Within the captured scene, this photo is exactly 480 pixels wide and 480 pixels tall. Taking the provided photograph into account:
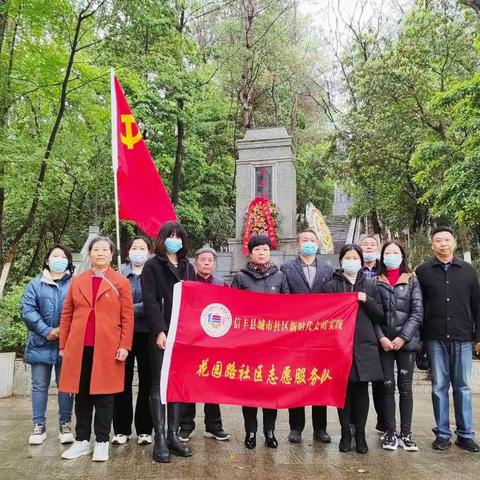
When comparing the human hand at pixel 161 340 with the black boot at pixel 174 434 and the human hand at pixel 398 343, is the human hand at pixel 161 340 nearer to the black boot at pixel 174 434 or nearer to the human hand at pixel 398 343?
the black boot at pixel 174 434

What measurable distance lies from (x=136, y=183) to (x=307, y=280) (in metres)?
2.50

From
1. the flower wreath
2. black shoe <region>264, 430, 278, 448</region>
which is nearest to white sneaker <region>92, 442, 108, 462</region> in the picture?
black shoe <region>264, 430, 278, 448</region>

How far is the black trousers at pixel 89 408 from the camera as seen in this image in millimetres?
3809

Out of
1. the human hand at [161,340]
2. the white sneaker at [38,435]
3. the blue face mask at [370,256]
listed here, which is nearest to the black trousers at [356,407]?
the blue face mask at [370,256]

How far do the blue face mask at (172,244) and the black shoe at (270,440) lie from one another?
1.80 metres

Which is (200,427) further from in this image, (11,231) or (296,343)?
(11,231)

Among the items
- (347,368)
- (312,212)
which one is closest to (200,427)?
(347,368)

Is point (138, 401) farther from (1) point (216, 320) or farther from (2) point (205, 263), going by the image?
(2) point (205, 263)

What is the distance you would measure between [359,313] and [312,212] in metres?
11.0

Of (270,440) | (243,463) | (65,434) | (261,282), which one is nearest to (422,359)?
(270,440)

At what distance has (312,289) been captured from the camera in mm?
4523

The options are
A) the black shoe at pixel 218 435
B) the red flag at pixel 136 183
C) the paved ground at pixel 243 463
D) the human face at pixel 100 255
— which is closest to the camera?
the paved ground at pixel 243 463

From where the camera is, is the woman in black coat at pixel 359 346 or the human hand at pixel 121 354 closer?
the human hand at pixel 121 354

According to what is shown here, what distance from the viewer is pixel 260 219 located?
1474cm
